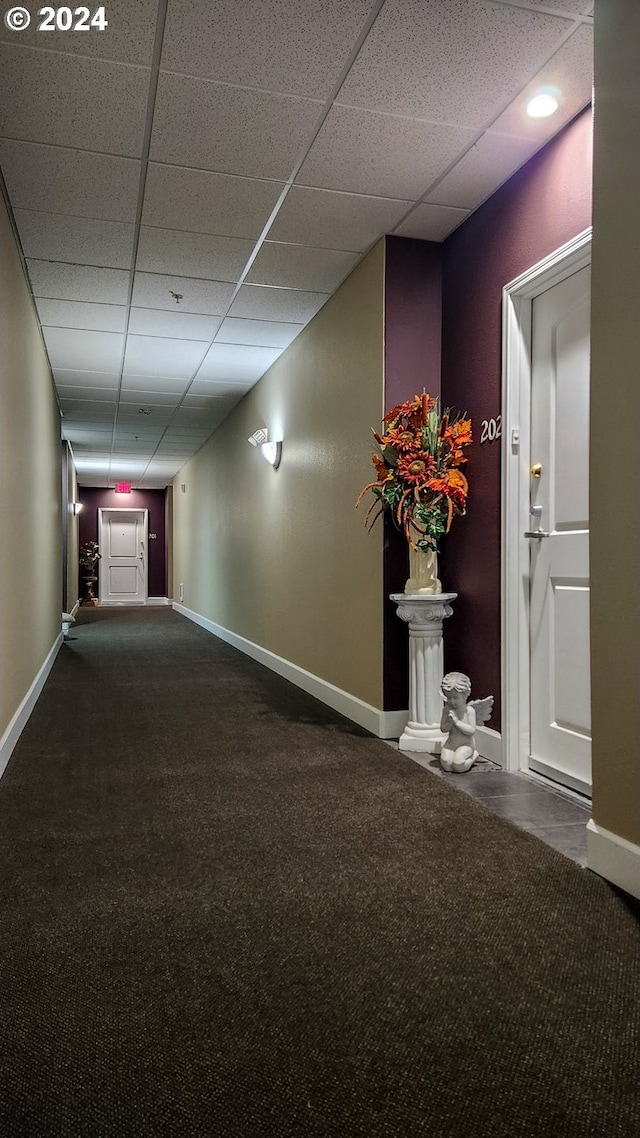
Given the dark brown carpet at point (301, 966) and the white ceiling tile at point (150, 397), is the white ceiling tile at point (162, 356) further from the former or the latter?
the dark brown carpet at point (301, 966)

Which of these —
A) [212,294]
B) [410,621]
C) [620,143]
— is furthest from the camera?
[212,294]

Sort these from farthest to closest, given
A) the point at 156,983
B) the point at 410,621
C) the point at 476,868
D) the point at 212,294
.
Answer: the point at 212,294 < the point at 410,621 < the point at 476,868 < the point at 156,983

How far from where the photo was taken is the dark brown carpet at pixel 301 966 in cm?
114

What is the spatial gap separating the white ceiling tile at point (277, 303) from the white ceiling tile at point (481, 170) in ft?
4.43

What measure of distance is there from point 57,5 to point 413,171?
1.50 m

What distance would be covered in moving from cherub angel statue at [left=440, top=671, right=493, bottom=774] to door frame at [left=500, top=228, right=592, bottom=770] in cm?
13

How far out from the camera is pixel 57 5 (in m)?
2.10

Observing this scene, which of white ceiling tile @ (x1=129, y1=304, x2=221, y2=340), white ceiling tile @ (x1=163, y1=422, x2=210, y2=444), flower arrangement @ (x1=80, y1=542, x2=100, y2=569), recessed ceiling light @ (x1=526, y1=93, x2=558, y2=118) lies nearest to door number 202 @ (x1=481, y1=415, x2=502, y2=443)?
recessed ceiling light @ (x1=526, y1=93, x2=558, y2=118)

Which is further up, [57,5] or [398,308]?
[57,5]

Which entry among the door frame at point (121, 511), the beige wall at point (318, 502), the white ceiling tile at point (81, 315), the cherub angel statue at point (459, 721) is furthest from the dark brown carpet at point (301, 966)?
the door frame at point (121, 511)

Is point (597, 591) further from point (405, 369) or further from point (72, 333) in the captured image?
point (72, 333)

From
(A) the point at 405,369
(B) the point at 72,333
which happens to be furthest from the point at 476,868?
(B) the point at 72,333

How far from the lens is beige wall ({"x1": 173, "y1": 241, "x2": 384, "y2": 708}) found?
153 inches

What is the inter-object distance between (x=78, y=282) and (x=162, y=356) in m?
1.55
